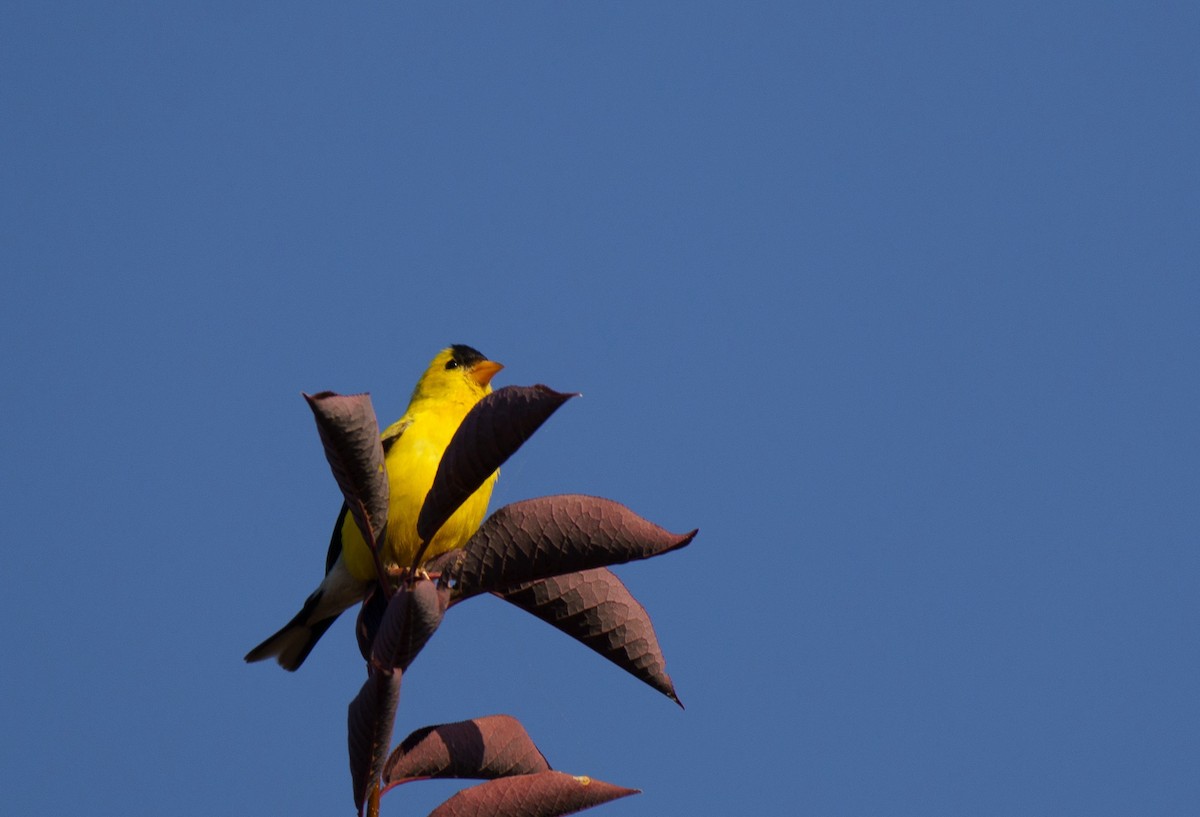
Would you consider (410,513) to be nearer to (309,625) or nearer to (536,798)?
(309,625)

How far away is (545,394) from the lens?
1.99 meters

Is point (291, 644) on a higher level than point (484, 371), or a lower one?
lower

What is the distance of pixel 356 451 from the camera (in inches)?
85.8

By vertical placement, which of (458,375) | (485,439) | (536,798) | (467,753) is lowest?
(536,798)

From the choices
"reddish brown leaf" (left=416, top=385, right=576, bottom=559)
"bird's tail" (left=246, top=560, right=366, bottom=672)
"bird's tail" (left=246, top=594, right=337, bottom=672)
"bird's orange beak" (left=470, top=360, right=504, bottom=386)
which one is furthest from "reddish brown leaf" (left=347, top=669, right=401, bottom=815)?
"bird's orange beak" (left=470, top=360, right=504, bottom=386)

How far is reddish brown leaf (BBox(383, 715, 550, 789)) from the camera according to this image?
7.87ft

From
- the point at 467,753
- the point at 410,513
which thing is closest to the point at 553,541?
the point at 467,753

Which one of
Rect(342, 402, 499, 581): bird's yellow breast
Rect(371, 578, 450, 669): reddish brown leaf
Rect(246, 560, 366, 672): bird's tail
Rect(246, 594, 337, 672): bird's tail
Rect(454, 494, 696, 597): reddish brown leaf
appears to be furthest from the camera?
Rect(246, 594, 337, 672): bird's tail

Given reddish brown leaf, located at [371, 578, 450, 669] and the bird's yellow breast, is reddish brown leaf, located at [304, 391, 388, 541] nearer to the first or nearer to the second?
reddish brown leaf, located at [371, 578, 450, 669]

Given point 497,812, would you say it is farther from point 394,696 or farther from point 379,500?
point 379,500

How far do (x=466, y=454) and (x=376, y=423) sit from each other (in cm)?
17

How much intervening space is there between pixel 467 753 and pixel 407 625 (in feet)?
1.88

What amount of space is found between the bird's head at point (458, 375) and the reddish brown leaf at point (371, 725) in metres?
3.16

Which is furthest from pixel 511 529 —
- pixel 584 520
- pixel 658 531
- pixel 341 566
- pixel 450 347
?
pixel 450 347
